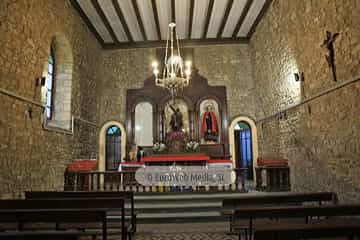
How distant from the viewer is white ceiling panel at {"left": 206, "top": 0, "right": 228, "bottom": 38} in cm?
816

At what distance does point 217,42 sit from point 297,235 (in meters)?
9.94

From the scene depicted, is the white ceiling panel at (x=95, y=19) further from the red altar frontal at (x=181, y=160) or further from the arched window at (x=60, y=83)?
the red altar frontal at (x=181, y=160)

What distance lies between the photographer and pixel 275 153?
815 cm

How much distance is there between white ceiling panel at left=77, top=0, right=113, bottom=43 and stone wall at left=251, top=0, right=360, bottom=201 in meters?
5.62

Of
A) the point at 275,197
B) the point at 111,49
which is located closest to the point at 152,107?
A: the point at 111,49

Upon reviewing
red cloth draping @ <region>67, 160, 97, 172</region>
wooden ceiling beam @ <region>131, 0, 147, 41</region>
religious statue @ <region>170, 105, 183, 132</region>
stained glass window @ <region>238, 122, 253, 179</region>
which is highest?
wooden ceiling beam @ <region>131, 0, 147, 41</region>

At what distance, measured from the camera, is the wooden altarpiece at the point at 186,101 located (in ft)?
33.6

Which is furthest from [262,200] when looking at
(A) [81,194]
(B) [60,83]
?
(B) [60,83]

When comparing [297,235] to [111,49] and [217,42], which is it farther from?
[111,49]

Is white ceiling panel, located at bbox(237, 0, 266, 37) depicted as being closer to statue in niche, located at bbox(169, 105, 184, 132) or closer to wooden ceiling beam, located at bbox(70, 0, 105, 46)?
statue in niche, located at bbox(169, 105, 184, 132)

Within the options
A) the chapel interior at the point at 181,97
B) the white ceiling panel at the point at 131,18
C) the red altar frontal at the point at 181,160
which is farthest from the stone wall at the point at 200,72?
Result: the red altar frontal at the point at 181,160

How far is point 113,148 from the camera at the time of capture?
10.5m

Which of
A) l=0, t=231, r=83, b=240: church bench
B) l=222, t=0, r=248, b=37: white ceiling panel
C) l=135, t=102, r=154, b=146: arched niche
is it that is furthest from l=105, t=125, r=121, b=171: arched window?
l=0, t=231, r=83, b=240: church bench

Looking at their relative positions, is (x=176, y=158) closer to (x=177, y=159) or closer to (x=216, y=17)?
(x=177, y=159)
